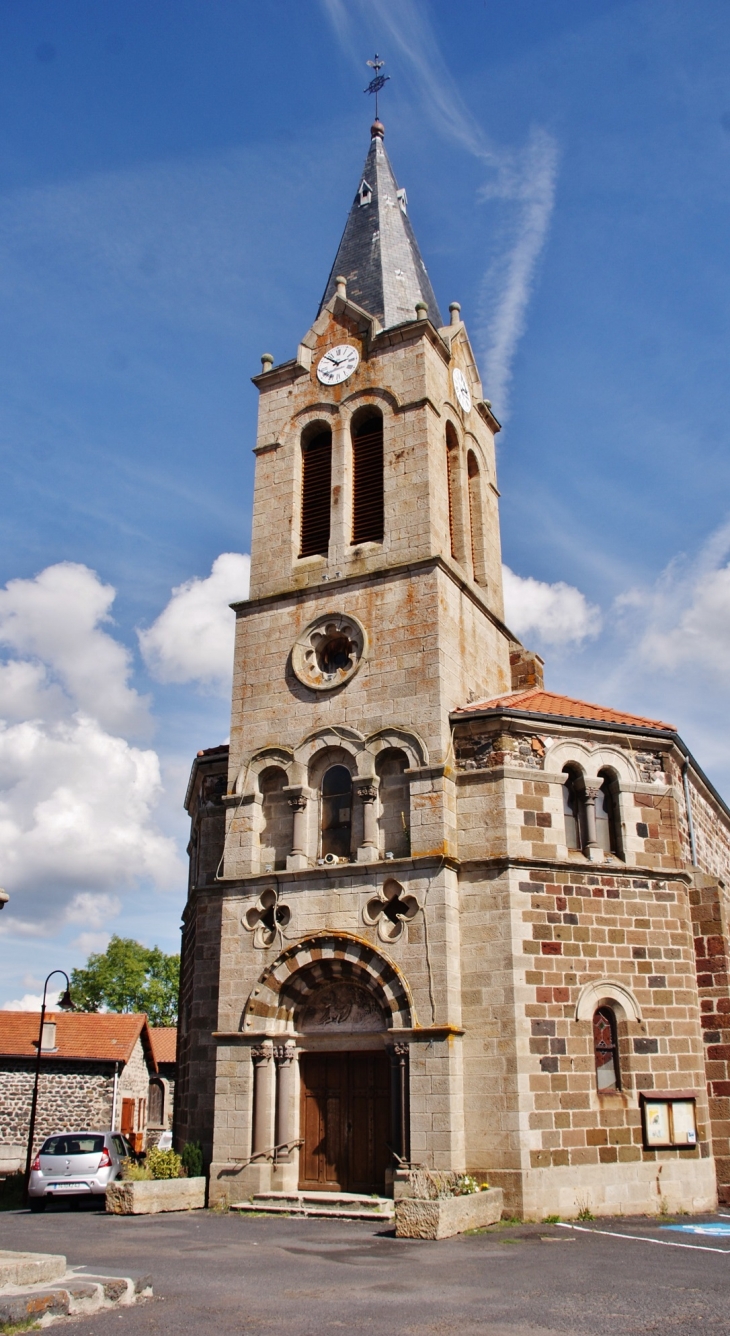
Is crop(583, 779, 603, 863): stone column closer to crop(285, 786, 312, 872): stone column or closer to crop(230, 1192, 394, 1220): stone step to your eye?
crop(285, 786, 312, 872): stone column

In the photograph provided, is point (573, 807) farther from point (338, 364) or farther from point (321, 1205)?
point (338, 364)

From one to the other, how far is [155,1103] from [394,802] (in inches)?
1153

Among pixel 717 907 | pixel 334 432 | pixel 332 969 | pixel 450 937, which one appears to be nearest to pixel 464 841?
pixel 450 937

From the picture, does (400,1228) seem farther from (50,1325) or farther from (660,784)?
(660,784)

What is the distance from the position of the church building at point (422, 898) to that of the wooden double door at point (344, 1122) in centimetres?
4

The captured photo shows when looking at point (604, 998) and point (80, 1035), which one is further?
point (80, 1035)

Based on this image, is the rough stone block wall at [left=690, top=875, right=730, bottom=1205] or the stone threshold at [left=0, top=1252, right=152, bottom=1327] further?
the rough stone block wall at [left=690, top=875, right=730, bottom=1205]

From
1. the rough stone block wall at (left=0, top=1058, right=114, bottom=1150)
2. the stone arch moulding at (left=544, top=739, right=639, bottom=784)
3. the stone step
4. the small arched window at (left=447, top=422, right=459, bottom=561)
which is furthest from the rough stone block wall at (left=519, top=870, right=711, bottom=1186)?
the rough stone block wall at (left=0, top=1058, right=114, bottom=1150)

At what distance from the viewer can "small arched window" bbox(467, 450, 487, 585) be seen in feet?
73.3

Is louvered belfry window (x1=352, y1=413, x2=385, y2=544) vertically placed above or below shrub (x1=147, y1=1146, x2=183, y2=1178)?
above

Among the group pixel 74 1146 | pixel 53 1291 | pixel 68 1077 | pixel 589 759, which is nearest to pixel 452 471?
pixel 589 759

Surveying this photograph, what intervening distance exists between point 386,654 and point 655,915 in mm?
6253

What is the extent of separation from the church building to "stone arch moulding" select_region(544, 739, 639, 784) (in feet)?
0.25

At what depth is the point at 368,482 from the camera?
20.5 m
